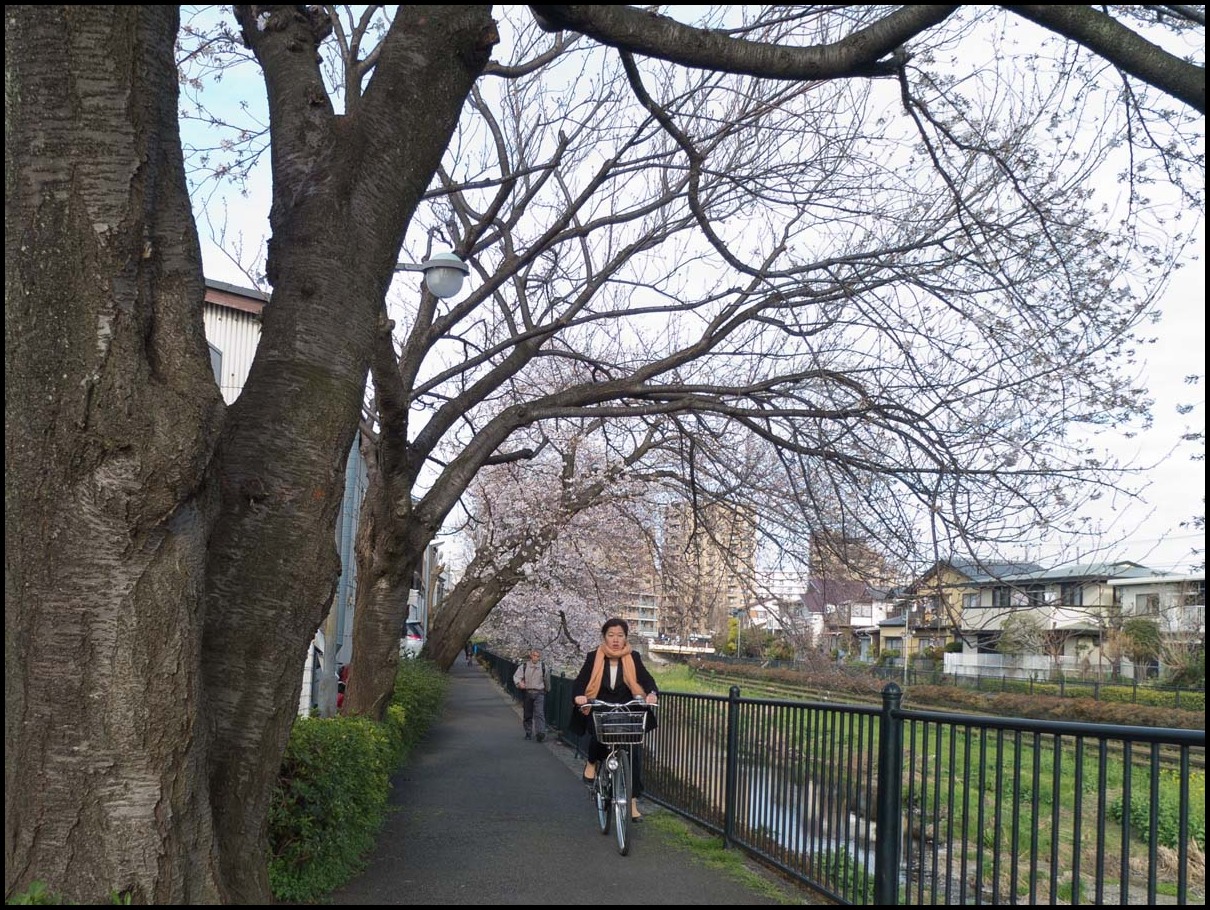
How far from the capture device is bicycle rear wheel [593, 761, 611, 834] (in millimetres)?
9111

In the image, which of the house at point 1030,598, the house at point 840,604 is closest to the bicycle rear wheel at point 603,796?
the house at point 840,604

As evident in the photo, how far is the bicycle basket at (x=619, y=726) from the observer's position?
9172mm

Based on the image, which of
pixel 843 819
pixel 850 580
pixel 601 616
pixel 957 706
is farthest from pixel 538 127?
pixel 957 706

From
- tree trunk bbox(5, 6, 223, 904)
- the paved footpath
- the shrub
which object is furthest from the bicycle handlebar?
tree trunk bbox(5, 6, 223, 904)

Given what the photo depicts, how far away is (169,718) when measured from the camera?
4.25m

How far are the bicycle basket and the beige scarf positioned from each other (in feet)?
0.78

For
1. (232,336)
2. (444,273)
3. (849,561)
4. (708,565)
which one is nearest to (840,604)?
(849,561)

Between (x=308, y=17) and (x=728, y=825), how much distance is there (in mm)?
6369

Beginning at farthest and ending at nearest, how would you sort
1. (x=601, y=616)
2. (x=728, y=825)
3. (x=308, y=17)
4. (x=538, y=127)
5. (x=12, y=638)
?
(x=601, y=616) → (x=538, y=127) → (x=728, y=825) → (x=308, y=17) → (x=12, y=638)

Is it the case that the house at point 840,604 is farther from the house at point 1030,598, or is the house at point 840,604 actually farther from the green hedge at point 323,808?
the green hedge at point 323,808

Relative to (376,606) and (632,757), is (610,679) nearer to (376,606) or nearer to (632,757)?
(632,757)

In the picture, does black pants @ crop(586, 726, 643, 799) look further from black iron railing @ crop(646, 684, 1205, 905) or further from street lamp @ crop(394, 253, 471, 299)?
street lamp @ crop(394, 253, 471, 299)

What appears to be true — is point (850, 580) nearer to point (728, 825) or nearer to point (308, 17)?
point (728, 825)

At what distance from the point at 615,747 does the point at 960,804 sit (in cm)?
355
